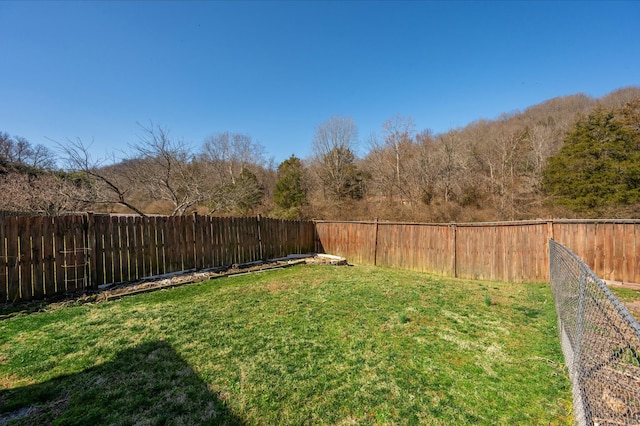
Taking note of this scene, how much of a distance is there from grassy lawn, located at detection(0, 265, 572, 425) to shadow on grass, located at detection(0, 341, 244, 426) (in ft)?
0.04

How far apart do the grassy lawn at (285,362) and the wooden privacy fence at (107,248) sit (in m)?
0.94

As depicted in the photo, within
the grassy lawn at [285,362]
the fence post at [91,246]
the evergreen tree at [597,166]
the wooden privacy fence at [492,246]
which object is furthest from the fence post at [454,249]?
the evergreen tree at [597,166]

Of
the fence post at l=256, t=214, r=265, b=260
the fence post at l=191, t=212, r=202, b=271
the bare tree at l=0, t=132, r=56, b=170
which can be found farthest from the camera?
the bare tree at l=0, t=132, r=56, b=170

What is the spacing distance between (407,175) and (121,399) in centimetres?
1654

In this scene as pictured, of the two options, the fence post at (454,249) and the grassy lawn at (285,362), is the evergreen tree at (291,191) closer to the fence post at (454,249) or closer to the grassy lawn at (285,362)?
the fence post at (454,249)

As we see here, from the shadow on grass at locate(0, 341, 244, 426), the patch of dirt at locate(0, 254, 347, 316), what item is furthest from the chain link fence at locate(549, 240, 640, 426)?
the patch of dirt at locate(0, 254, 347, 316)

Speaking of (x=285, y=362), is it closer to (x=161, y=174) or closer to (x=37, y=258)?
(x=37, y=258)

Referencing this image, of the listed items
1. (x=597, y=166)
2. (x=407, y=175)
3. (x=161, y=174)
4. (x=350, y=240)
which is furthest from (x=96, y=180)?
(x=597, y=166)

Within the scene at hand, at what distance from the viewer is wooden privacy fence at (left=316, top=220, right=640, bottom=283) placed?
5.67 meters

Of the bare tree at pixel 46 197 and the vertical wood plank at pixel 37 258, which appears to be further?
the bare tree at pixel 46 197

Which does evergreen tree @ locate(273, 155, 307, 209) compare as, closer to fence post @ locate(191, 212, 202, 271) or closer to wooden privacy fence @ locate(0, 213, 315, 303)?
wooden privacy fence @ locate(0, 213, 315, 303)

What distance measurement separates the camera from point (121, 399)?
7.38 ft

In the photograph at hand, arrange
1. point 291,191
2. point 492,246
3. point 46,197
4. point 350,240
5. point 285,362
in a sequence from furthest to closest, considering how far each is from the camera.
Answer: point 291,191, point 350,240, point 46,197, point 492,246, point 285,362

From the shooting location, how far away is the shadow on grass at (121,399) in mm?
2051
